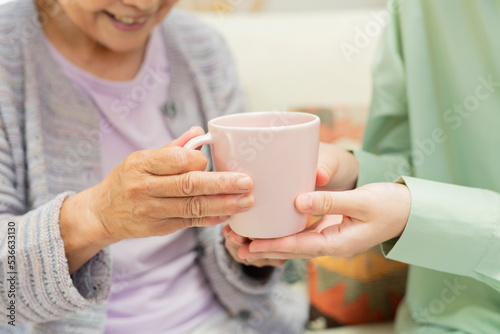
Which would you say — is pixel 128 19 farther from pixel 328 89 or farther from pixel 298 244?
pixel 328 89

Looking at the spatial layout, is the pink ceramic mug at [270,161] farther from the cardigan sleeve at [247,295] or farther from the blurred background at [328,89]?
the blurred background at [328,89]

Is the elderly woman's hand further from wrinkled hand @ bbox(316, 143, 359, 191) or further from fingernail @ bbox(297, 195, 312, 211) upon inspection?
wrinkled hand @ bbox(316, 143, 359, 191)

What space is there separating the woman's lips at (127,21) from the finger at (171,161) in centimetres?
36

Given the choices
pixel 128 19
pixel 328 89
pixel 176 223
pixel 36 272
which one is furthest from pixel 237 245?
pixel 328 89

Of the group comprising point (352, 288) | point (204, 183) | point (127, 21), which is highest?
point (127, 21)

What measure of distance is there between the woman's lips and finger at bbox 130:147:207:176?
363mm

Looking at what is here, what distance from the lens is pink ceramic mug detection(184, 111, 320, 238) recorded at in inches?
20.2

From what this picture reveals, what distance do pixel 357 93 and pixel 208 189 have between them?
2.69ft

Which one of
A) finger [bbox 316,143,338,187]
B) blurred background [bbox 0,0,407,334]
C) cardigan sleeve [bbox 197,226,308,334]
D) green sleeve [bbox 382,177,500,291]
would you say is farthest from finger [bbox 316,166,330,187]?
blurred background [bbox 0,0,407,334]

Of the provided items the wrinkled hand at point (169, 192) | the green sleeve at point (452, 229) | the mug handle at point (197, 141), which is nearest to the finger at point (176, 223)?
the wrinkled hand at point (169, 192)

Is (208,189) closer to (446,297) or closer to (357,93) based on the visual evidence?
(446,297)

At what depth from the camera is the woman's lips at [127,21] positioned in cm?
80

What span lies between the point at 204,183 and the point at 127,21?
1.42 feet

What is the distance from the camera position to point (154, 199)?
1.85 ft
